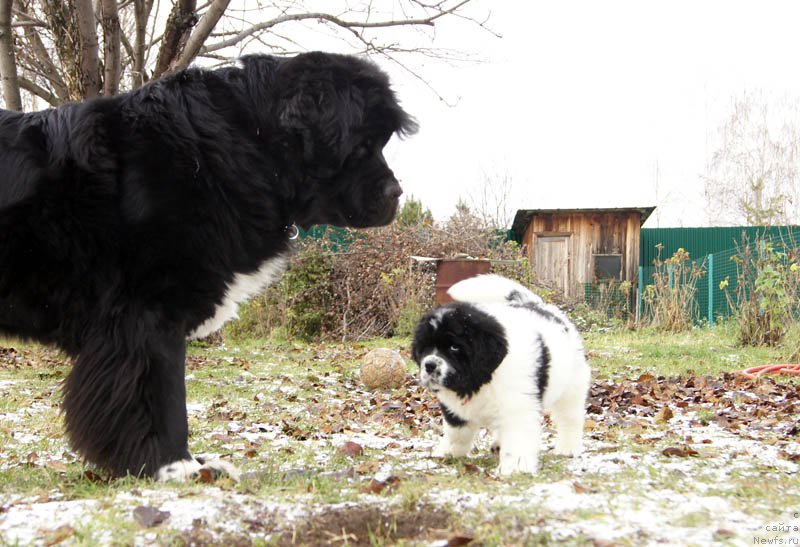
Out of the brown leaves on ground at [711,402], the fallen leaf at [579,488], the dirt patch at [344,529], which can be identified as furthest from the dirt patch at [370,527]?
the brown leaves on ground at [711,402]

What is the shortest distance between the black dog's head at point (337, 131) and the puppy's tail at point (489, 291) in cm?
79

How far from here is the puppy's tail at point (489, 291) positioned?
12.5ft

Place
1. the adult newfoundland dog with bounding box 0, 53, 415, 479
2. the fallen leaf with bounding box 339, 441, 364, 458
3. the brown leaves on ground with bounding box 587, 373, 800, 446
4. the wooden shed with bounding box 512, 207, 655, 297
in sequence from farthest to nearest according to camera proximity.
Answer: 1. the wooden shed with bounding box 512, 207, 655, 297
2. the brown leaves on ground with bounding box 587, 373, 800, 446
3. the fallen leaf with bounding box 339, 441, 364, 458
4. the adult newfoundland dog with bounding box 0, 53, 415, 479

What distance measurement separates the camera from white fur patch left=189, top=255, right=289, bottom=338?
9.31 ft

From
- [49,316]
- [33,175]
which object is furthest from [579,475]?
[33,175]

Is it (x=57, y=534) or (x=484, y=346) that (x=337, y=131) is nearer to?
(x=484, y=346)

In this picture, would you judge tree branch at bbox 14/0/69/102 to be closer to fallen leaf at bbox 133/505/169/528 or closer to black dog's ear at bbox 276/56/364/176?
black dog's ear at bbox 276/56/364/176

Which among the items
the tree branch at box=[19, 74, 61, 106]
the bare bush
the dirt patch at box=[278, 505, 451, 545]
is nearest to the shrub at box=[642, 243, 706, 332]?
the bare bush

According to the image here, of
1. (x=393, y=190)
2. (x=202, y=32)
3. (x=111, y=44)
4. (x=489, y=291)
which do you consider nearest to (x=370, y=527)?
(x=393, y=190)

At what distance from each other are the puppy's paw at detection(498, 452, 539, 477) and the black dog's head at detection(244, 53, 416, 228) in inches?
48.8

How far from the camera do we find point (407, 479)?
9.09 ft

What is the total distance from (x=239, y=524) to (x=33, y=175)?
153 cm

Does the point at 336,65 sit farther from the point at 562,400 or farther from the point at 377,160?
the point at 562,400

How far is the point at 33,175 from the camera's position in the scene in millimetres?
2561
